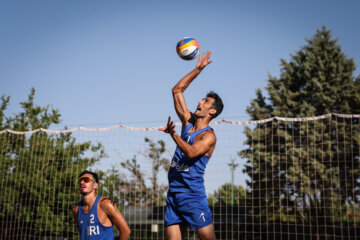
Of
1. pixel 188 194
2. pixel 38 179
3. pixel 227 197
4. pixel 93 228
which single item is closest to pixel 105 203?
pixel 93 228

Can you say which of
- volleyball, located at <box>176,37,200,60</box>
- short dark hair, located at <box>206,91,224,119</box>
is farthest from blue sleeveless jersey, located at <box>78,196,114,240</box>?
volleyball, located at <box>176,37,200,60</box>

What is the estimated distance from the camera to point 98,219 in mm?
4629

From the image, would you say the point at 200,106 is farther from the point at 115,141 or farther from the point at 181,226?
the point at 115,141

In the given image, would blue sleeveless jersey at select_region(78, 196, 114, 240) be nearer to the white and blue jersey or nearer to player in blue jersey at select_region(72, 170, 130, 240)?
player in blue jersey at select_region(72, 170, 130, 240)

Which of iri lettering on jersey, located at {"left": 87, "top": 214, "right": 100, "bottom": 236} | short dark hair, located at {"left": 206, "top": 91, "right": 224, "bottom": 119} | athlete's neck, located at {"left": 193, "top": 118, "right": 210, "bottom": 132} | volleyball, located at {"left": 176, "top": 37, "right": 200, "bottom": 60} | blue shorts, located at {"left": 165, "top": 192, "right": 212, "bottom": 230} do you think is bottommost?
iri lettering on jersey, located at {"left": 87, "top": 214, "right": 100, "bottom": 236}

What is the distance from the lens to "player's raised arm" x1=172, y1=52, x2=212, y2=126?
4.36 metres

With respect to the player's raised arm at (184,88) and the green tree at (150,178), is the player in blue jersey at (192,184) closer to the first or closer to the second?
the player's raised arm at (184,88)

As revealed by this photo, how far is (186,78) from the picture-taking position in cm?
440

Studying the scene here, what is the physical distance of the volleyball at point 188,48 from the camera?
483 centimetres

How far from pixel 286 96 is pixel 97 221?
17015 millimetres

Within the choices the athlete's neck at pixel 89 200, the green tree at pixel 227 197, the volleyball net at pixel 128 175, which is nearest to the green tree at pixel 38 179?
the volleyball net at pixel 128 175

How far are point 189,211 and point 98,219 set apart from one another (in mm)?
1340

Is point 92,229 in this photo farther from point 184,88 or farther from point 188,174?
point 184,88

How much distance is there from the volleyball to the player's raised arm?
1.56 ft
